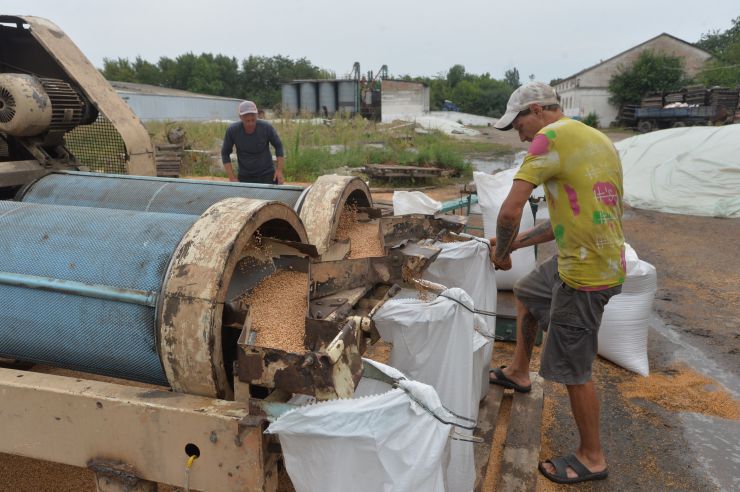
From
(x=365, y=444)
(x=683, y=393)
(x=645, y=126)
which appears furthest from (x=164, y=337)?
(x=645, y=126)

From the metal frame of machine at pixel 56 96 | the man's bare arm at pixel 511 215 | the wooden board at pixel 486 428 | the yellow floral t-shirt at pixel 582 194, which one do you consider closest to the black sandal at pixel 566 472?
the wooden board at pixel 486 428

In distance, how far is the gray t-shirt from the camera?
17.6ft

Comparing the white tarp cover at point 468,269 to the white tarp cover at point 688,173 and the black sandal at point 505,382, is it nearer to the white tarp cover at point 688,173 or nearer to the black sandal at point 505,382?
the black sandal at point 505,382

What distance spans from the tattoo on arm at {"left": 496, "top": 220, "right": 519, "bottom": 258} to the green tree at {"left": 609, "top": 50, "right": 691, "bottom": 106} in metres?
36.4

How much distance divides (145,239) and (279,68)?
193 ft

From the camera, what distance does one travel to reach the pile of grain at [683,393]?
3256mm

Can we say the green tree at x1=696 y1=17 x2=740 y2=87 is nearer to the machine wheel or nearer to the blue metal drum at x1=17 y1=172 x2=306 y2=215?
the machine wheel

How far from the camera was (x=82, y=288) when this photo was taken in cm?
170

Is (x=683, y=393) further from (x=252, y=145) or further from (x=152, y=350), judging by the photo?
(x=252, y=145)

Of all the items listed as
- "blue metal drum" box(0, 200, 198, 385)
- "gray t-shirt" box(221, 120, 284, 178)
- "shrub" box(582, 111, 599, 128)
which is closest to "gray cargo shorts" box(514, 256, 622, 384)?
"blue metal drum" box(0, 200, 198, 385)

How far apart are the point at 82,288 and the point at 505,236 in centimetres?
183

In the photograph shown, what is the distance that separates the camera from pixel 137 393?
63.5 inches

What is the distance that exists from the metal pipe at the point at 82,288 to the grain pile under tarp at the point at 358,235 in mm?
1090

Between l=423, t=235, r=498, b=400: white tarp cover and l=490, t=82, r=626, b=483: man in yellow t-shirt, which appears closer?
l=490, t=82, r=626, b=483: man in yellow t-shirt
